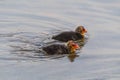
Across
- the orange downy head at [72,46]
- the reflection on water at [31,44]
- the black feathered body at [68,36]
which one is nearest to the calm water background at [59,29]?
the reflection on water at [31,44]

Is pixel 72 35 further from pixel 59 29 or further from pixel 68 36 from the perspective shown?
pixel 59 29

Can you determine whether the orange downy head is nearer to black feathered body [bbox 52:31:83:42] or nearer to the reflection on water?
the reflection on water

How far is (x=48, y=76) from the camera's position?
30.2 feet

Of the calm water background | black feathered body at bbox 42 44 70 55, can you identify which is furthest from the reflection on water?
black feathered body at bbox 42 44 70 55

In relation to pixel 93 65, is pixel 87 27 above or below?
above

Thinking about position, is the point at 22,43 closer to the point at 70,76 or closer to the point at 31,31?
the point at 31,31

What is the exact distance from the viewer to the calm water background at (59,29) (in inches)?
371

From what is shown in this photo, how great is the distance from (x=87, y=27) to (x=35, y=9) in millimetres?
1717

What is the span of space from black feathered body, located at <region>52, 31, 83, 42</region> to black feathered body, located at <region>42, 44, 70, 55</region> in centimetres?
75

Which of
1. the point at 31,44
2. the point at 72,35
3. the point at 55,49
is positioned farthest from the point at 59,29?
the point at 55,49

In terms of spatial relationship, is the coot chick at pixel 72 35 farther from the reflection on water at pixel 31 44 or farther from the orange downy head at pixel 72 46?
the orange downy head at pixel 72 46

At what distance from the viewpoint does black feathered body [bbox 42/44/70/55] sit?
34.9 ft

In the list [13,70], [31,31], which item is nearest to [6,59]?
[13,70]

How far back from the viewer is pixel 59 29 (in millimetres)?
12344
